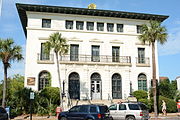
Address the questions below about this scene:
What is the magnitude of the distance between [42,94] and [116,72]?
411 inches

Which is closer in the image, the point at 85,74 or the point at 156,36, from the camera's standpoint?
the point at 156,36

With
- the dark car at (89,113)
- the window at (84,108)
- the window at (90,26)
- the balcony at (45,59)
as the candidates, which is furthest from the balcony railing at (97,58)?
the window at (84,108)

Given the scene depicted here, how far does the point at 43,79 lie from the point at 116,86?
385 inches

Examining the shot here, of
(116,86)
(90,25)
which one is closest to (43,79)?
(116,86)

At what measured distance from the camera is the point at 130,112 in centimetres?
1811

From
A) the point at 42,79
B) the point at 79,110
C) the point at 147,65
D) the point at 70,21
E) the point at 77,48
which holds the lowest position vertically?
the point at 79,110

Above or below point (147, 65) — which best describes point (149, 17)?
above

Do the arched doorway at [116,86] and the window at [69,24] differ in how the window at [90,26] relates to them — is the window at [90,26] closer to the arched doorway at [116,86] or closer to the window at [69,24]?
the window at [69,24]

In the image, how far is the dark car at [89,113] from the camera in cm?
1552

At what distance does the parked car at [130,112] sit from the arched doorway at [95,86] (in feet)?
37.2

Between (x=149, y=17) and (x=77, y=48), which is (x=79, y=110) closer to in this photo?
(x=77, y=48)

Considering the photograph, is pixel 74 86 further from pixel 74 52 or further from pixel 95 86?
pixel 74 52

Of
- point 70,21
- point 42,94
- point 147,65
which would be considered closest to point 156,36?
point 147,65

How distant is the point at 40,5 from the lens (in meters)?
30.0
